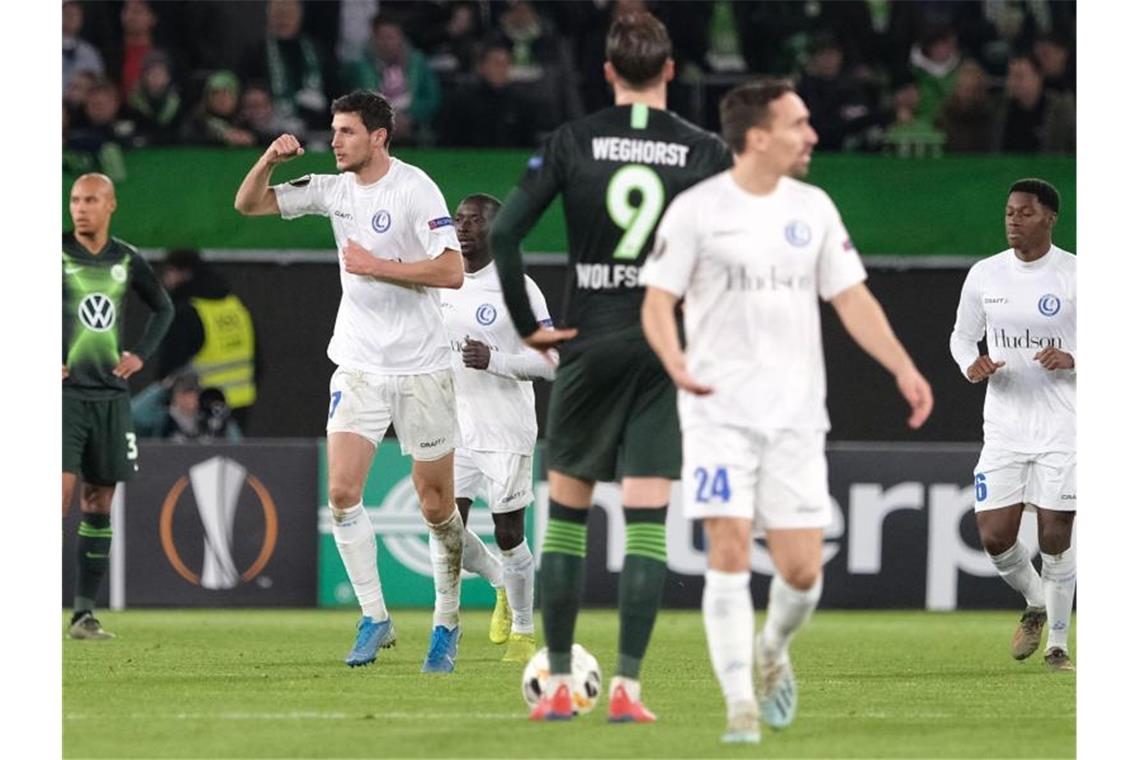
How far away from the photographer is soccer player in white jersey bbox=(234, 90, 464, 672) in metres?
10.0

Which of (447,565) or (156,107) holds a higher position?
(156,107)

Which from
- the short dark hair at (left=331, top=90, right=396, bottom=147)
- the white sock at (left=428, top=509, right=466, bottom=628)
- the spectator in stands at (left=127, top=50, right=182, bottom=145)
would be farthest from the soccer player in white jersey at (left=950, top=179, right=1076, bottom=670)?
the spectator in stands at (left=127, top=50, right=182, bottom=145)

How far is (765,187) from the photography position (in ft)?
24.3

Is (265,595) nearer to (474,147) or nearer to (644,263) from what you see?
(474,147)

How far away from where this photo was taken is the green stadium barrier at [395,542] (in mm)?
16344

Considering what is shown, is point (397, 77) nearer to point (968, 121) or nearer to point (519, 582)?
point (968, 121)

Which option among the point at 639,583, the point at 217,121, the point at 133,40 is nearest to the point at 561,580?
the point at 639,583

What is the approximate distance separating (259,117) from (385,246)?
27.4 ft

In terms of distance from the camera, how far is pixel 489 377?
39.1 feet

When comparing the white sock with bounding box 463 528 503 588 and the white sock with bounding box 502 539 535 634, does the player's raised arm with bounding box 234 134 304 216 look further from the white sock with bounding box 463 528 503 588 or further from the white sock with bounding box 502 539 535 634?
the white sock with bounding box 502 539 535 634

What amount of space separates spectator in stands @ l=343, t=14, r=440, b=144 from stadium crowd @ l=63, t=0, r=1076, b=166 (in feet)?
0.06

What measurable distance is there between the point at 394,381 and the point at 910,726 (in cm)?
317

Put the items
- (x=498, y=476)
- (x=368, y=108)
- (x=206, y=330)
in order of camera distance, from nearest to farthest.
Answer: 1. (x=368, y=108)
2. (x=498, y=476)
3. (x=206, y=330)

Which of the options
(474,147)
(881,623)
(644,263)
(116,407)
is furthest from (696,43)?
(644,263)
